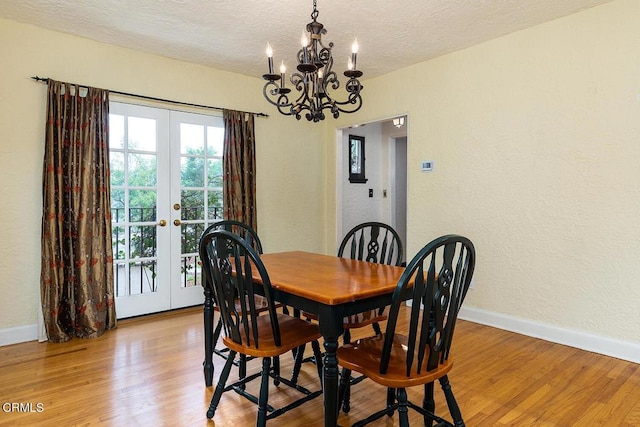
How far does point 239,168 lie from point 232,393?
241cm

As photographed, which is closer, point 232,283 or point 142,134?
point 232,283

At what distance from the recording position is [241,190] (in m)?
4.09

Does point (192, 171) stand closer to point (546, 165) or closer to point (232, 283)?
point (232, 283)

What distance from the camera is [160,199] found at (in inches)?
146

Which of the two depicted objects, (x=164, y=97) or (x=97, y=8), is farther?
(x=164, y=97)

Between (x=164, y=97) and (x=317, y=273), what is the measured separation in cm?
263

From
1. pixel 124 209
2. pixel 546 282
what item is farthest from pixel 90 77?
pixel 546 282

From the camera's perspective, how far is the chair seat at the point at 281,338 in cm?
175

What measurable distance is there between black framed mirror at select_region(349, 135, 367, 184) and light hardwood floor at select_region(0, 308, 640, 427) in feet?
9.19

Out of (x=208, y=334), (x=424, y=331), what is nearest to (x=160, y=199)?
(x=208, y=334)

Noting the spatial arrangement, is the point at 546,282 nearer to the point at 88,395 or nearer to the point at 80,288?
the point at 88,395

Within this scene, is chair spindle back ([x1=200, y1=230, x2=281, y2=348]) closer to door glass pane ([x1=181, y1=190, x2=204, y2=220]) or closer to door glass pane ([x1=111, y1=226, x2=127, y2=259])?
door glass pane ([x1=111, y1=226, x2=127, y2=259])

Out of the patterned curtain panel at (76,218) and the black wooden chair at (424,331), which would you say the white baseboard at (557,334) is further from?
the patterned curtain panel at (76,218)

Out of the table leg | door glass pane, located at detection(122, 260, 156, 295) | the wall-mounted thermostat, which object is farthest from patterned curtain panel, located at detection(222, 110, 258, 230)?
the table leg
